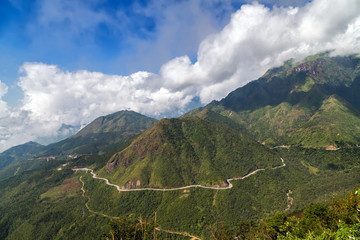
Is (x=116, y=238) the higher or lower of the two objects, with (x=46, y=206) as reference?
higher

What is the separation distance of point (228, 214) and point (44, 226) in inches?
7425

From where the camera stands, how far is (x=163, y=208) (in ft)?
546

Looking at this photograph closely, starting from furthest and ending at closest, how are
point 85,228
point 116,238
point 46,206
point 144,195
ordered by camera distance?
point 46,206
point 144,195
point 85,228
point 116,238

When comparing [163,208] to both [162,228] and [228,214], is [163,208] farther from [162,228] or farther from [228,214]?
[228,214]

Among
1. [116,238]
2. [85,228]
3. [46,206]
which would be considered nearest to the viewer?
[116,238]

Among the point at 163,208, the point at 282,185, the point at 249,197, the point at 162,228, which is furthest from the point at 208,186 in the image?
the point at 282,185

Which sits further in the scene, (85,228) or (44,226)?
(44,226)

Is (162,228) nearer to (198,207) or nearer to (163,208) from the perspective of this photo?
(163,208)

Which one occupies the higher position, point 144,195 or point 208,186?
point 144,195

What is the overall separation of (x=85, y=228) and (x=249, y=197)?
16533cm

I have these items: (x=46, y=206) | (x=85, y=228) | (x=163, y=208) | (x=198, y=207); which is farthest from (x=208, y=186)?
(x=46, y=206)

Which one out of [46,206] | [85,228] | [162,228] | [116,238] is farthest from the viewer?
[46,206]

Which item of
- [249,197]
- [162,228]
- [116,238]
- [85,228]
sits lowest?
[249,197]

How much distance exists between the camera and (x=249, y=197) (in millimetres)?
169625
